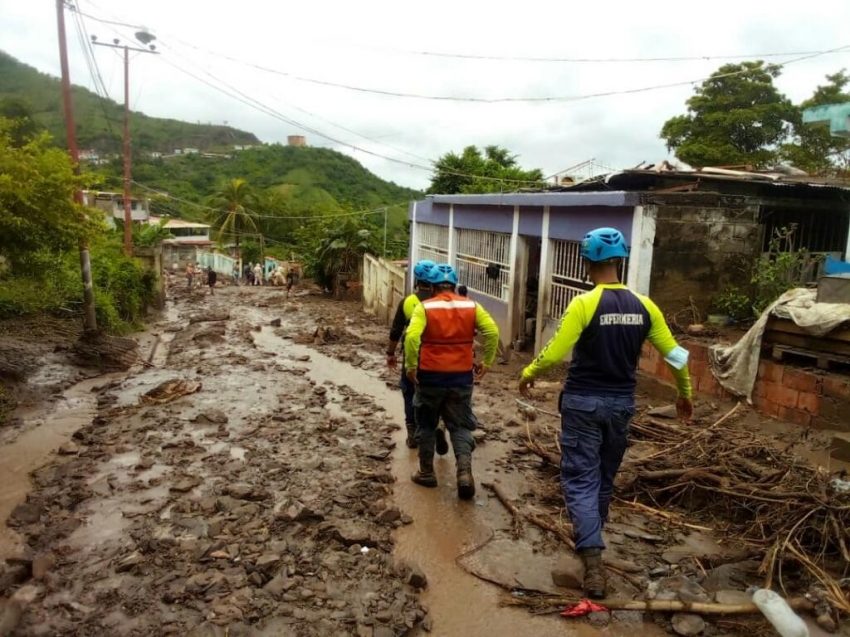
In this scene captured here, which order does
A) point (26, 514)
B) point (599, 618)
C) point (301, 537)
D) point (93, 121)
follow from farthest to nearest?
point (93, 121) → point (26, 514) → point (301, 537) → point (599, 618)

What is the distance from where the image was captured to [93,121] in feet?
249

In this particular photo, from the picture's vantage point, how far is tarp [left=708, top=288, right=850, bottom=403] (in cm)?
644

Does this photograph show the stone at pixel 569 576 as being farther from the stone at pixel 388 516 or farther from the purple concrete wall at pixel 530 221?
the purple concrete wall at pixel 530 221

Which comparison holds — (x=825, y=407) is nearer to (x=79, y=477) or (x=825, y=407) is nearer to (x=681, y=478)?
(x=681, y=478)

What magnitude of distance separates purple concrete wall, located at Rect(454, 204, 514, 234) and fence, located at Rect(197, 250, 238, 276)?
97.3 ft

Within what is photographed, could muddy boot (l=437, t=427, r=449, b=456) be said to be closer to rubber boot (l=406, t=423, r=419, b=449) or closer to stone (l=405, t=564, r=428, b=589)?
rubber boot (l=406, t=423, r=419, b=449)

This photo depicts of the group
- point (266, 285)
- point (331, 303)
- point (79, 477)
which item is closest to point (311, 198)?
point (266, 285)

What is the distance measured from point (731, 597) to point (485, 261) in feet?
36.7

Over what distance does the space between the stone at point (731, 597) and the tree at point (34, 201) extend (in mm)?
8765

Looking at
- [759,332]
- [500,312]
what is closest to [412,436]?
[759,332]

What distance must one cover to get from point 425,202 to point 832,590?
15120 millimetres

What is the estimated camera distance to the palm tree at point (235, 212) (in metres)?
44.4

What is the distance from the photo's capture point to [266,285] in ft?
120

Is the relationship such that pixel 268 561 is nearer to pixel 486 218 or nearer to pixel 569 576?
pixel 569 576
